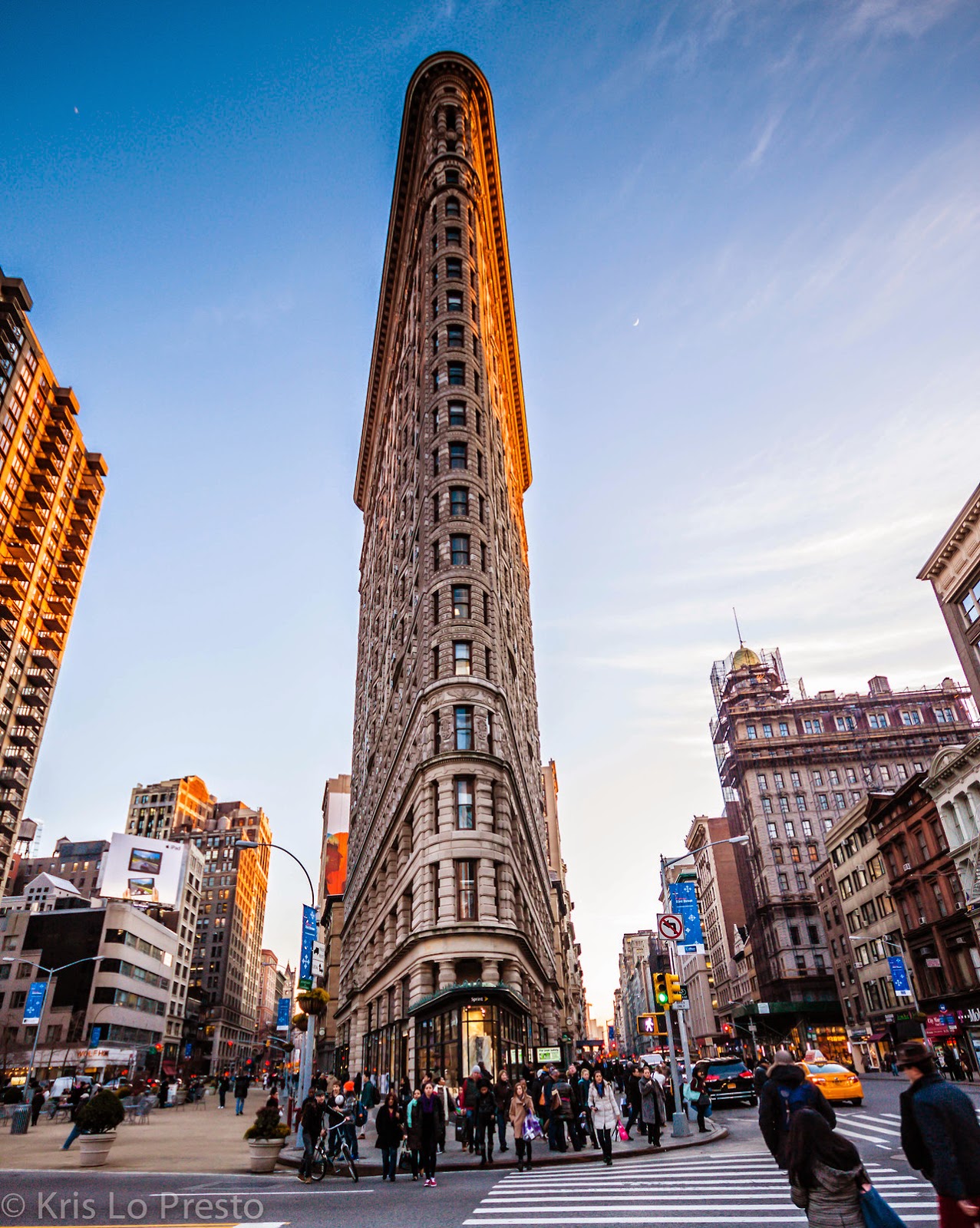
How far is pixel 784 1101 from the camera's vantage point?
25.0 feet

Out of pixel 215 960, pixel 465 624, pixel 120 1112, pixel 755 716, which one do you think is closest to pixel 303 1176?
pixel 120 1112

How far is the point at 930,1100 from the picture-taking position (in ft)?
20.0

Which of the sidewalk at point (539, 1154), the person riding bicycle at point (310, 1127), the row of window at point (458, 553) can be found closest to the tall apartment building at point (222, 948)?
the row of window at point (458, 553)

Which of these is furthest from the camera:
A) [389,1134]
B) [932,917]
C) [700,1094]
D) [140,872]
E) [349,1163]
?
[140,872]

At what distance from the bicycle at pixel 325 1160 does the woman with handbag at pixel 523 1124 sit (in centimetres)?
365

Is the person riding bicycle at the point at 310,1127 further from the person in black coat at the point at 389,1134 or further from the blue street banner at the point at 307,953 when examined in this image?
the blue street banner at the point at 307,953

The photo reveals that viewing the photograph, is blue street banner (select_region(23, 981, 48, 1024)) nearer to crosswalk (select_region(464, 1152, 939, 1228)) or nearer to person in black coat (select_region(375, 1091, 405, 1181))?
person in black coat (select_region(375, 1091, 405, 1181))

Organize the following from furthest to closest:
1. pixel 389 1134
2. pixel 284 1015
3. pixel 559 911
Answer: pixel 559 911 → pixel 284 1015 → pixel 389 1134

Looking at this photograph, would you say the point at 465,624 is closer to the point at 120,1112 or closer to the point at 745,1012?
the point at 120,1112

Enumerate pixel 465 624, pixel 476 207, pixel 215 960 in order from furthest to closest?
pixel 215 960 < pixel 476 207 < pixel 465 624

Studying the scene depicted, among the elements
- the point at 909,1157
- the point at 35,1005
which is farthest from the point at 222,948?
the point at 909,1157

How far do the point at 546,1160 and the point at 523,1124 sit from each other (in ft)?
5.70

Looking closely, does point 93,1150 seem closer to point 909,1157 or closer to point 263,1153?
point 263,1153

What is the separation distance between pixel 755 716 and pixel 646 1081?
329 feet
